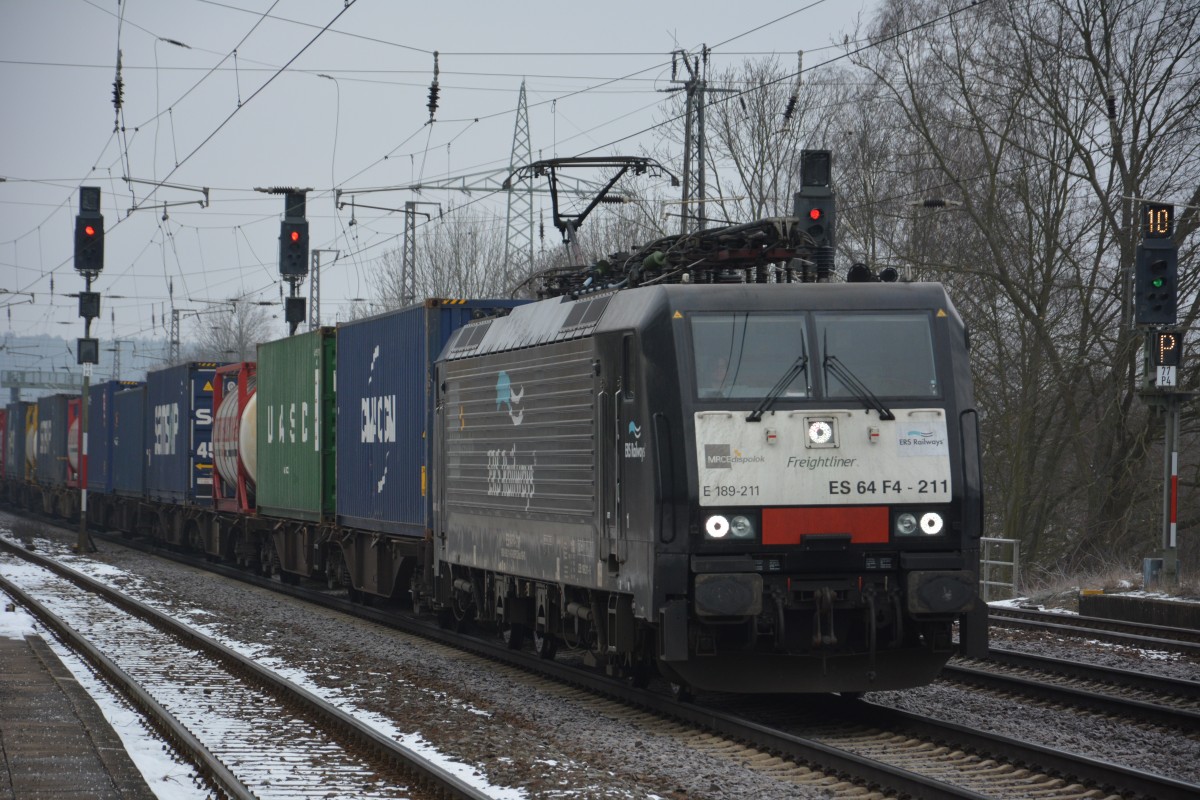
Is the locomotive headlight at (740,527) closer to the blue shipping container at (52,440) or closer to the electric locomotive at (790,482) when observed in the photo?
the electric locomotive at (790,482)

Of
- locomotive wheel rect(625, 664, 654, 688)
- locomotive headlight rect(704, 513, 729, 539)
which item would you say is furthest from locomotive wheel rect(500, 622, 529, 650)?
locomotive headlight rect(704, 513, 729, 539)

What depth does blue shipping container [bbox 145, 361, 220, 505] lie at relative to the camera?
97.5 feet

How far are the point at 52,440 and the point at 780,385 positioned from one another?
127ft

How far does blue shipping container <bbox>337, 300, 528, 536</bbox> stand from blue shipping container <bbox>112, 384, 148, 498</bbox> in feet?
50.2

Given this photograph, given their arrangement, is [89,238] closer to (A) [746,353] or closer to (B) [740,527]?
(A) [746,353]

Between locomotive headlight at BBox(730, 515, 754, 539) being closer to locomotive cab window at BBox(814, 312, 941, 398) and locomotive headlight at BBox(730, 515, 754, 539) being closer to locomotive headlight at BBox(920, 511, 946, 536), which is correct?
locomotive cab window at BBox(814, 312, 941, 398)

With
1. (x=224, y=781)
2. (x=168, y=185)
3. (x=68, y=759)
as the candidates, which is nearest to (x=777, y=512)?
(x=224, y=781)

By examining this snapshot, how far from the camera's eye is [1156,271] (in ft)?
65.8

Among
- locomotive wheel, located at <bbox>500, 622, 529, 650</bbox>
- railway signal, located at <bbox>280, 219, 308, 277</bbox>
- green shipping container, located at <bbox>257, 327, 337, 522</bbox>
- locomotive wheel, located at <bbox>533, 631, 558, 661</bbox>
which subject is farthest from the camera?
railway signal, located at <bbox>280, 219, 308, 277</bbox>

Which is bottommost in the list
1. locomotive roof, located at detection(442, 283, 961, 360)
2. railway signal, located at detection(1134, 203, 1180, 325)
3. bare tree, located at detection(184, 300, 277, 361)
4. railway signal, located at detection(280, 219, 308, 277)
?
locomotive roof, located at detection(442, 283, 961, 360)

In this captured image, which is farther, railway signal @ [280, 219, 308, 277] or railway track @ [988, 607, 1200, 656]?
railway signal @ [280, 219, 308, 277]

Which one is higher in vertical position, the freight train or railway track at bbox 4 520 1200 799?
the freight train

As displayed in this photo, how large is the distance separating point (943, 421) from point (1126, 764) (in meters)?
2.42

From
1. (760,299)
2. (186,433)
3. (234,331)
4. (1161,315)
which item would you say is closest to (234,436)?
(186,433)
